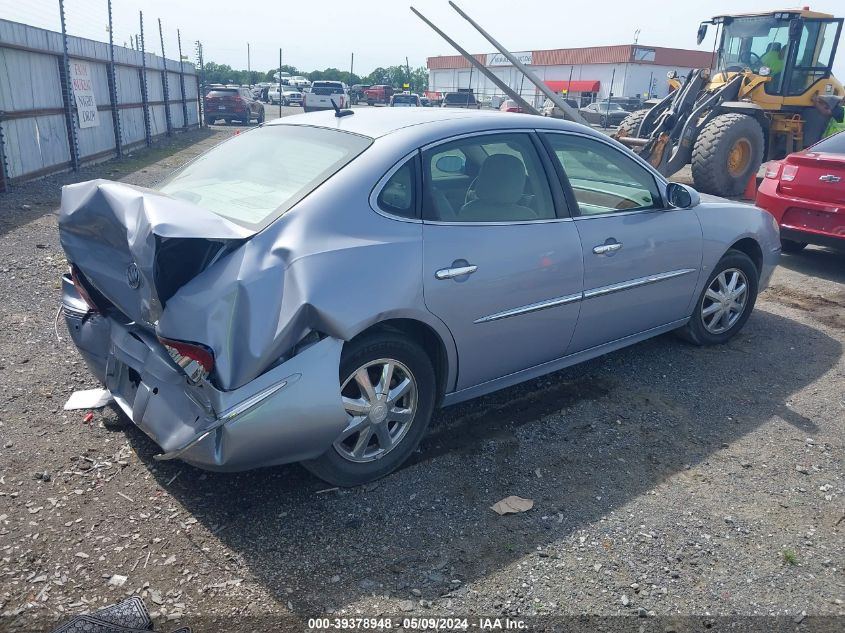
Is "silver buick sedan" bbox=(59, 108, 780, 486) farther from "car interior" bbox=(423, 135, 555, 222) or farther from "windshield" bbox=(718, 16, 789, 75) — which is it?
"windshield" bbox=(718, 16, 789, 75)

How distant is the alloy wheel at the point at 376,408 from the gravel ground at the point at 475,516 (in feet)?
0.68

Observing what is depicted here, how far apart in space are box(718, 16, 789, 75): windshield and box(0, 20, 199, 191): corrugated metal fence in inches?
474

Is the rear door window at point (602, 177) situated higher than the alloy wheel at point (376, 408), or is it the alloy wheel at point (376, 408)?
the rear door window at point (602, 177)

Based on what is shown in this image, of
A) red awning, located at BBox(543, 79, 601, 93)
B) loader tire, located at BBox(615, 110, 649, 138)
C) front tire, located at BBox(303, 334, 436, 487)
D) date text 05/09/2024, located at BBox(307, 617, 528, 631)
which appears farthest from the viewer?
red awning, located at BBox(543, 79, 601, 93)

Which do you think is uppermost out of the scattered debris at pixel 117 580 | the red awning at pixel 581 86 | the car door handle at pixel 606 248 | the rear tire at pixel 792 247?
the red awning at pixel 581 86

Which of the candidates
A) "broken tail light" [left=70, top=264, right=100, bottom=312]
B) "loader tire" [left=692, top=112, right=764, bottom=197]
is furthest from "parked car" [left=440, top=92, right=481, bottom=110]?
"broken tail light" [left=70, top=264, right=100, bottom=312]

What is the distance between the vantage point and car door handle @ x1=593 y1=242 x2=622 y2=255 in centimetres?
401

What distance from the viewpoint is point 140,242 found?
2.77 meters

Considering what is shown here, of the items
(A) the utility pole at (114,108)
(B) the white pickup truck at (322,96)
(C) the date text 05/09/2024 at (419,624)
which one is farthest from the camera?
(B) the white pickup truck at (322,96)

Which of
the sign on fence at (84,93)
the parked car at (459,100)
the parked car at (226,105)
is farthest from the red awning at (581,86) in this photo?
the sign on fence at (84,93)

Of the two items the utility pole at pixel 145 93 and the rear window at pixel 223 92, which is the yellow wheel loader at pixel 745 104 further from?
the rear window at pixel 223 92

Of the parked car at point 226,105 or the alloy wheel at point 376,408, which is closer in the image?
the alloy wheel at point 376,408

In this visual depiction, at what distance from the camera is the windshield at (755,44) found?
12.1 m

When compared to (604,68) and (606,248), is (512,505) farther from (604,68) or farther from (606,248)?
(604,68)
